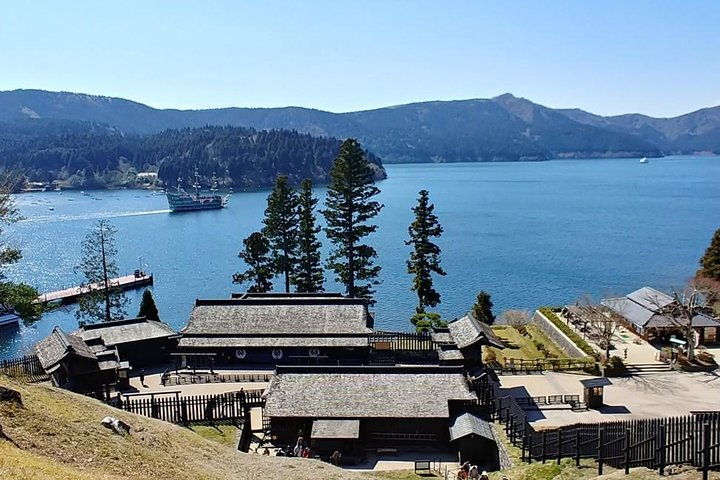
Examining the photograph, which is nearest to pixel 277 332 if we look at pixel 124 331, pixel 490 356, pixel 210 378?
pixel 210 378

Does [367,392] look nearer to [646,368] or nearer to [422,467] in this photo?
[422,467]

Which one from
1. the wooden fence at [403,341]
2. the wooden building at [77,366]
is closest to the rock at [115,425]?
the wooden building at [77,366]

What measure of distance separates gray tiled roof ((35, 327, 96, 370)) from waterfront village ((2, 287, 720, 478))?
0.44ft

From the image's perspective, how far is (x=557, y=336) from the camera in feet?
140

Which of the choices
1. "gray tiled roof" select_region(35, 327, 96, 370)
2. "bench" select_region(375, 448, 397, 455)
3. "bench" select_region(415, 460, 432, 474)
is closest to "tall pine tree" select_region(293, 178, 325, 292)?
"gray tiled roof" select_region(35, 327, 96, 370)

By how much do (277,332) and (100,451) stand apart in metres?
21.9

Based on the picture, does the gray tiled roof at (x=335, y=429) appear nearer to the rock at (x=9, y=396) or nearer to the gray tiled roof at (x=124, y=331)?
the rock at (x=9, y=396)

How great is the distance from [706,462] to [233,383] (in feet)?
79.5

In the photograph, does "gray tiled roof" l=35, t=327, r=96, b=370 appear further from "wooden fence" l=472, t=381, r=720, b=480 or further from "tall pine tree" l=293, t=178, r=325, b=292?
"wooden fence" l=472, t=381, r=720, b=480

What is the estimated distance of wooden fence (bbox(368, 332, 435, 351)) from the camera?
38469 mm

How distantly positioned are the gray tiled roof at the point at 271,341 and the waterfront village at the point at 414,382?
107mm

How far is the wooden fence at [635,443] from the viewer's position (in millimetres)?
15445

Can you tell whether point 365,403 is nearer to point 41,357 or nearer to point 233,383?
point 233,383

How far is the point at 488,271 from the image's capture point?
74.6 metres
